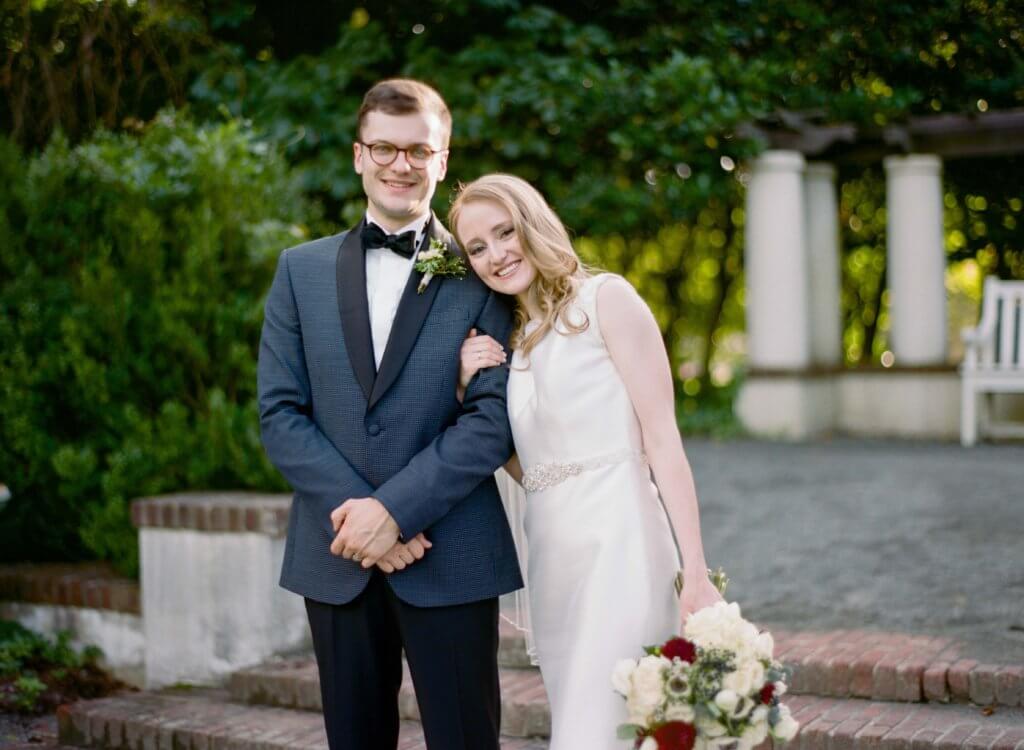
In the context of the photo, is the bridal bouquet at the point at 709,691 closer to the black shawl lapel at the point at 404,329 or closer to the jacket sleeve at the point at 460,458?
the jacket sleeve at the point at 460,458

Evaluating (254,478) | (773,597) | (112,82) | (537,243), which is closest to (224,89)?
(112,82)

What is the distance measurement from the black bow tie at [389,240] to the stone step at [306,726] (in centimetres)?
167

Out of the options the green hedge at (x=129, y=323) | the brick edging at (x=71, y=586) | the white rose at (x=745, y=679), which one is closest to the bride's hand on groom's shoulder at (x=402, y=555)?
the white rose at (x=745, y=679)

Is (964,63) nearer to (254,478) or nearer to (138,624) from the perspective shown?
(254,478)

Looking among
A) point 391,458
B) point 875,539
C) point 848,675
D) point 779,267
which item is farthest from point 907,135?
point 391,458

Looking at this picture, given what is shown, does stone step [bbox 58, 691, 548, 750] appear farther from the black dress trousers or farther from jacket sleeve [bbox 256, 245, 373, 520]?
jacket sleeve [bbox 256, 245, 373, 520]

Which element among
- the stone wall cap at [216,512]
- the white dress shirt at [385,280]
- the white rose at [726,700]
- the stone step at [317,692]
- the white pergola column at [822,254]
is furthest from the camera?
the white pergola column at [822,254]

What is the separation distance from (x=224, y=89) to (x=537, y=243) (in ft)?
16.5

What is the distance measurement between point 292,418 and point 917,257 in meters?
7.81

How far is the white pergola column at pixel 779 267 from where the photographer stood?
9.18m

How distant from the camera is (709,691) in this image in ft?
6.92

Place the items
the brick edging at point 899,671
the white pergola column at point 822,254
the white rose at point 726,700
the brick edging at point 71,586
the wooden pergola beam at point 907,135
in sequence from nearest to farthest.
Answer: the white rose at point 726,700 < the brick edging at point 899,671 < the brick edging at point 71,586 < the wooden pergola beam at point 907,135 < the white pergola column at point 822,254

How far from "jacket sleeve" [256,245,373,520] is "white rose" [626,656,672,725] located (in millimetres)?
663

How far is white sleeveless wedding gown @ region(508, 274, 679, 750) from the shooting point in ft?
8.00
